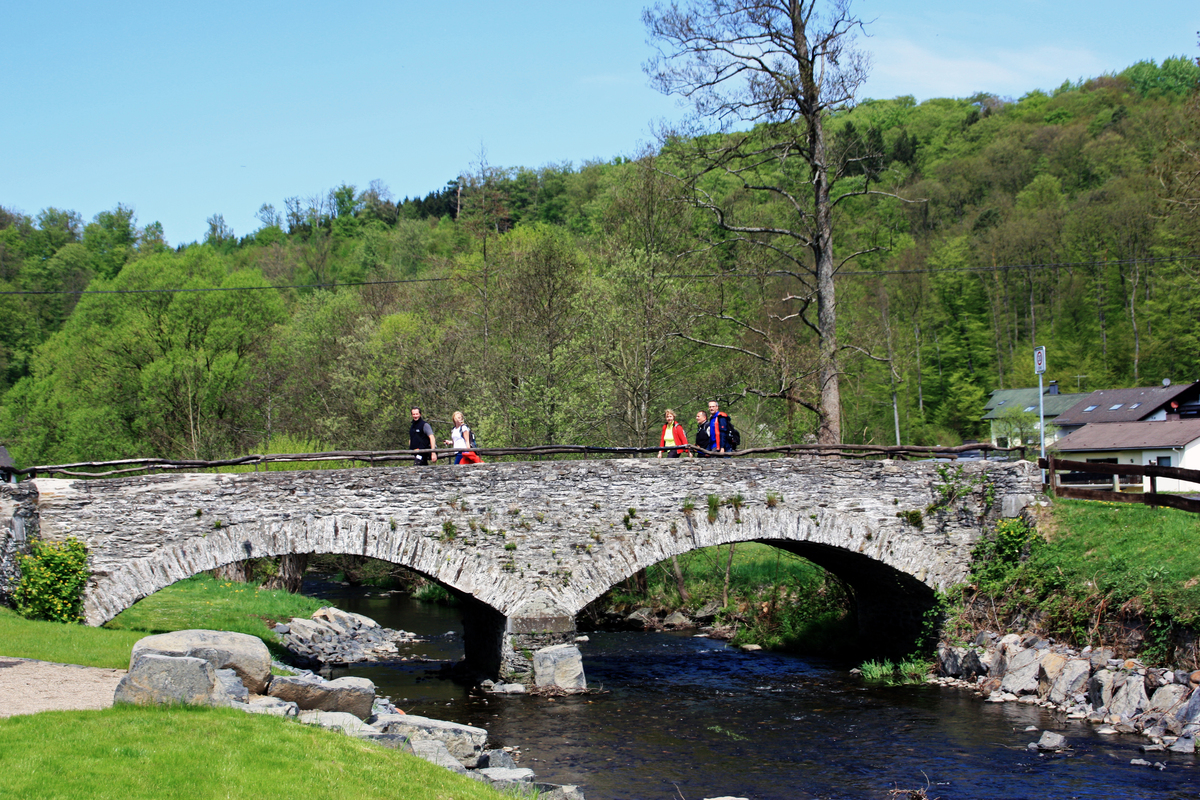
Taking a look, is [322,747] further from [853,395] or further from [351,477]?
[853,395]

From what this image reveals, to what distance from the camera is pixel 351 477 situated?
14.8 meters

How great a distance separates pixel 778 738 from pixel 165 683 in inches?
319

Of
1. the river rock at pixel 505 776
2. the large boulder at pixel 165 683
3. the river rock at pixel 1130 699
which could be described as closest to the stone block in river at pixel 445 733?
the river rock at pixel 505 776

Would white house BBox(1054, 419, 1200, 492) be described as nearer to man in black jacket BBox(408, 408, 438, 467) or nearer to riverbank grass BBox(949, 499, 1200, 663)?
riverbank grass BBox(949, 499, 1200, 663)

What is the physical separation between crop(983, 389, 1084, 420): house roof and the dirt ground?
44.8 m

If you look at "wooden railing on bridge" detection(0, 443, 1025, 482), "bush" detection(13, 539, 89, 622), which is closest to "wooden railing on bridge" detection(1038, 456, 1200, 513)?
"wooden railing on bridge" detection(0, 443, 1025, 482)

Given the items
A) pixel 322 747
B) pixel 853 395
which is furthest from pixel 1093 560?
pixel 853 395

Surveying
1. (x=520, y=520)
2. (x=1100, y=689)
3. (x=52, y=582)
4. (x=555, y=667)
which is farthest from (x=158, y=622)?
(x=1100, y=689)

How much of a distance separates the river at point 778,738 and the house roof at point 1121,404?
31.1m

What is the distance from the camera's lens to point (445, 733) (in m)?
10.1

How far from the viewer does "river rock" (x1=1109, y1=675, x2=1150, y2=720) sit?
12797mm

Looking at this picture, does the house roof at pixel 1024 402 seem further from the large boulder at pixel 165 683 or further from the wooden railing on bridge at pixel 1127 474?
the large boulder at pixel 165 683

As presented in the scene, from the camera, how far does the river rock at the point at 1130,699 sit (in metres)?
12.8

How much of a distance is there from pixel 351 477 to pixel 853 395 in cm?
3005
